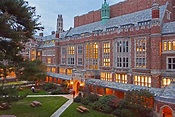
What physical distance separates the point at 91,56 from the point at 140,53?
42.2 feet

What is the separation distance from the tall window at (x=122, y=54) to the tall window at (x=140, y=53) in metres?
1.86

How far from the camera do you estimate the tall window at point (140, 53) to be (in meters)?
30.3

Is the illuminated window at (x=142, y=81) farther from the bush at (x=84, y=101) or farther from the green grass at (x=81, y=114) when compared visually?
the green grass at (x=81, y=114)

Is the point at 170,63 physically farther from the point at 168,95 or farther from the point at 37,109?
the point at 37,109

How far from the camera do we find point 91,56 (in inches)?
1626

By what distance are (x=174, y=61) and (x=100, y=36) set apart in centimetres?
1580

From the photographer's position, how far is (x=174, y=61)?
89.1 feet

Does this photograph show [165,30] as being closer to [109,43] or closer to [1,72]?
[109,43]

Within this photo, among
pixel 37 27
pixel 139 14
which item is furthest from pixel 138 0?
pixel 37 27

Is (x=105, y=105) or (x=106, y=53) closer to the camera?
(x=105, y=105)

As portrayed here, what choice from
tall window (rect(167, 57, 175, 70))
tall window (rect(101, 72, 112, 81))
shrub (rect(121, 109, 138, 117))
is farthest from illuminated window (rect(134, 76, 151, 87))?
shrub (rect(121, 109, 138, 117))

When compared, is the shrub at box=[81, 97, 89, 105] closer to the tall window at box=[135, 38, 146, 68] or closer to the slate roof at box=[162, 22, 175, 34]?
the tall window at box=[135, 38, 146, 68]

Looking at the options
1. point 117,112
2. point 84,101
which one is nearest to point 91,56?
point 84,101

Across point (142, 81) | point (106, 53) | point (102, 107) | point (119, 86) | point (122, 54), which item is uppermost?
point (106, 53)
